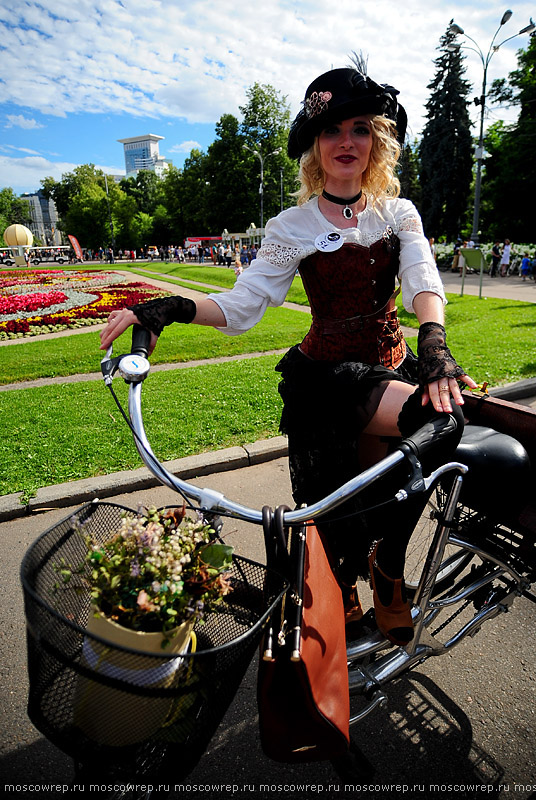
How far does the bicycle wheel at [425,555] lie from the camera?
2.20 meters

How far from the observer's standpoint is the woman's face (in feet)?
6.39

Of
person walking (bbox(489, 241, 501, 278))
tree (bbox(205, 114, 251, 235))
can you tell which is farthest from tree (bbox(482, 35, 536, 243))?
tree (bbox(205, 114, 251, 235))

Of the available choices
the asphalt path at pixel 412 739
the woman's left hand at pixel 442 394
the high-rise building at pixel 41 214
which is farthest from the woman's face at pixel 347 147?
the high-rise building at pixel 41 214

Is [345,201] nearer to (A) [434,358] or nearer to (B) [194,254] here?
(A) [434,358]

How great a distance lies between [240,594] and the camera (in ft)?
4.53

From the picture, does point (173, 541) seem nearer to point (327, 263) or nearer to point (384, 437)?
point (384, 437)

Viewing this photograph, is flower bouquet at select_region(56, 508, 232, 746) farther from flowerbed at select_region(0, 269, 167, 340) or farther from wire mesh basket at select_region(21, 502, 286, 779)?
flowerbed at select_region(0, 269, 167, 340)

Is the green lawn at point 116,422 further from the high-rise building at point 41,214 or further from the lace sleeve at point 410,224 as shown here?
the high-rise building at point 41,214

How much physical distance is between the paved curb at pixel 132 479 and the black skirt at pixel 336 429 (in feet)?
6.60

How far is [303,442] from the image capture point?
2029 millimetres

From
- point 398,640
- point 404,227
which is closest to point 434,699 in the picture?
point 398,640

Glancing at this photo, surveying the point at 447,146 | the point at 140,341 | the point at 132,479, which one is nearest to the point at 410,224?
the point at 140,341

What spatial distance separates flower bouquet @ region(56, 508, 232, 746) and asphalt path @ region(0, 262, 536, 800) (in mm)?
715

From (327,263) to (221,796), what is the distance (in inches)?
84.3
